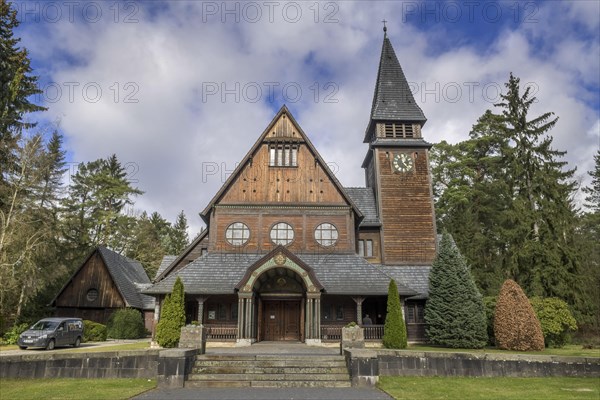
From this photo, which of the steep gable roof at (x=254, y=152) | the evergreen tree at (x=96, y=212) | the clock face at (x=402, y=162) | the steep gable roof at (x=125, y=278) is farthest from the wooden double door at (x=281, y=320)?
the evergreen tree at (x=96, y=212)

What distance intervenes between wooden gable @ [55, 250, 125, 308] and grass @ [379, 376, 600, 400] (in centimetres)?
2531

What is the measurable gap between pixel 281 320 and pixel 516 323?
11731 millimetres

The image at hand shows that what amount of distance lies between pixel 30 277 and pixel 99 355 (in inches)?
737

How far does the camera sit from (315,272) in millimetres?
22344

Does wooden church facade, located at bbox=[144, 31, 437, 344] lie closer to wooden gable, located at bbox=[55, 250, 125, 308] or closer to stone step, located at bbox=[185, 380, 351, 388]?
wooden gable, located at bbox=[55, 250, 125, 308]

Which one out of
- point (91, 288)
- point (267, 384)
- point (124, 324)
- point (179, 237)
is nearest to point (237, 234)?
point (124, 324)

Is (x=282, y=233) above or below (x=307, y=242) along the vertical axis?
above

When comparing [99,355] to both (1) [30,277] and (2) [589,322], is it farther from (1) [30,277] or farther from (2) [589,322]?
(2) [589,322]

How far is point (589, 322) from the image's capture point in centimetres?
2527

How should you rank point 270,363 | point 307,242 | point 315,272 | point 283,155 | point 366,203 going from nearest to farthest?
point 270,363, point 315,272, point 307,242, point 283,155, point 366,203

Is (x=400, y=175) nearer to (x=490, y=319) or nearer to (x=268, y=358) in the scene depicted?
(x=490, y=319)

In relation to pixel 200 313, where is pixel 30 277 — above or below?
above

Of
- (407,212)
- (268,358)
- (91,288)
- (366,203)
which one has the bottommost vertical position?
(268,358)

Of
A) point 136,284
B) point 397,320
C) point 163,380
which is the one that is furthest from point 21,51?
point 397,320
